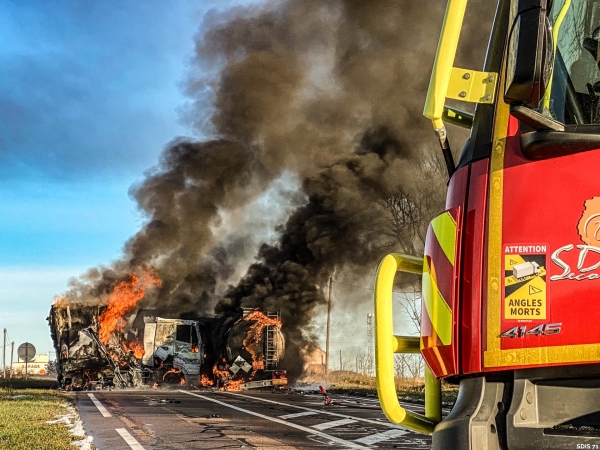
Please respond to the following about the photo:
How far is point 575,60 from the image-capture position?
8.46 ft

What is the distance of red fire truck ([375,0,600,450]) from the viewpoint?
2150mm

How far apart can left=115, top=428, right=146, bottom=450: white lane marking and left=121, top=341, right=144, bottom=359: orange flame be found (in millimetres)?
15554

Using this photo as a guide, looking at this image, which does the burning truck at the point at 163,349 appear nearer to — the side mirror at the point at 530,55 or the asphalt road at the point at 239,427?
the asphalt road at the point at 239,427

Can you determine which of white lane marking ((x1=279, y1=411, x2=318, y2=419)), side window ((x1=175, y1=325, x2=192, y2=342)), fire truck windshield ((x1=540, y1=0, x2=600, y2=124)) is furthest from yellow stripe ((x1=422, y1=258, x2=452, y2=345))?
side window ((x1=175, y1=325, x2=192, y2=342))

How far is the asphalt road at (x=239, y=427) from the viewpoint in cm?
859

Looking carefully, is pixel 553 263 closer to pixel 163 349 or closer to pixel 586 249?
pixel 586 249

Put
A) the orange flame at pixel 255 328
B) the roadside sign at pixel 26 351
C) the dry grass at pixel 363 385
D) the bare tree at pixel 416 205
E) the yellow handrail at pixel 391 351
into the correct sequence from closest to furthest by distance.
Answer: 1. the yellow handrail at pixel 391 351
2. the dry grass at pixel 363 385
3. the bare tree at pixel 416 205
4. the roadside sign at pixel 26 351
5. the orange flame at pixel 255 328

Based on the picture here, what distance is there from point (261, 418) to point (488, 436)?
10297 mm

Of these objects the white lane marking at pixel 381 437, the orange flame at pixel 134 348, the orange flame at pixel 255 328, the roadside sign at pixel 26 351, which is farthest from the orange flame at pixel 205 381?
the white lane marking at pixel 381 437

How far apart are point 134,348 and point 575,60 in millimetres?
24415

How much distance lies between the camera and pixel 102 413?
13.3 meters

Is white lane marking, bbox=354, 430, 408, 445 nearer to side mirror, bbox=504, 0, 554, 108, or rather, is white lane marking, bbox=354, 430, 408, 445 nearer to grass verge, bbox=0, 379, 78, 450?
grass verge, bbox=0, 379, 78, 450

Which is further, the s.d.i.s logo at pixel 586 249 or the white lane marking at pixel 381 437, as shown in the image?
the white lane marking at pixel 381 437

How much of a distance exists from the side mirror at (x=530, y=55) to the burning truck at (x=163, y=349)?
2234 cm
